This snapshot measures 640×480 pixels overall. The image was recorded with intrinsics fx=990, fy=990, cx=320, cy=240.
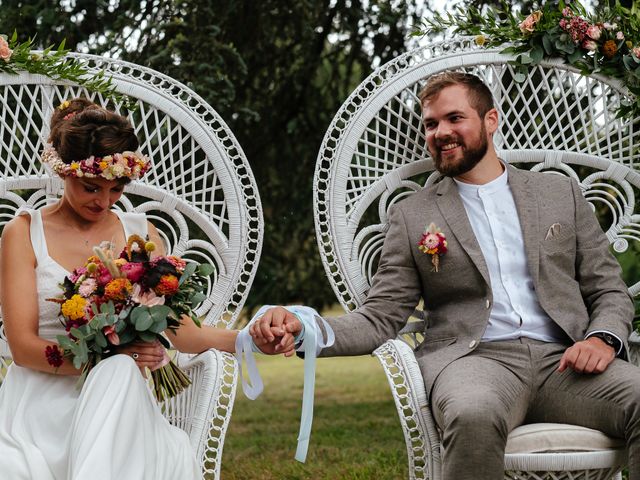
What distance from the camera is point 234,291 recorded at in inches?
145

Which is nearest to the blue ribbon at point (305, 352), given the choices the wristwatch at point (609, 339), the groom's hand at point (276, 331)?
the groom's hand at point (276, 331)

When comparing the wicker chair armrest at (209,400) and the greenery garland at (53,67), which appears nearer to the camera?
the wicker chair armrest at (209,400)

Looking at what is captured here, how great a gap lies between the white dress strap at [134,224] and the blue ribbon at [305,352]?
0.51 meters

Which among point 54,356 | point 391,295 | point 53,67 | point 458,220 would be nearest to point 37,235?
point 54,356

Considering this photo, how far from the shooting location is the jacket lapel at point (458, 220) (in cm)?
343

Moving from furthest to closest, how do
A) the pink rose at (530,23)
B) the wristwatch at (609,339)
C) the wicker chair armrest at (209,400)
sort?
1. the pink rose at (530,23)
2. the wristwatch at (609,339)
3. the wicker chair armrest at (209,400)

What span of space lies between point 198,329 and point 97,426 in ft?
2.47

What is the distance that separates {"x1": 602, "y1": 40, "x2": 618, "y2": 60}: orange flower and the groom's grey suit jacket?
0.59 metres

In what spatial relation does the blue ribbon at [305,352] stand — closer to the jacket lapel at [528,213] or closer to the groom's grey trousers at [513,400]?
the groom's grey trousers at [513,400]

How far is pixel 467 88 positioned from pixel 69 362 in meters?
1.70

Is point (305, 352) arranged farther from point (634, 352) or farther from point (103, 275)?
point (634, 352)

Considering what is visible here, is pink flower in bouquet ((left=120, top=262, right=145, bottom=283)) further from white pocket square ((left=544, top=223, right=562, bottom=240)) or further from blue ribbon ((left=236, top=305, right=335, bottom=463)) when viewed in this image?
white pocket square ((left=544, top=223, right=562, bottom=240))

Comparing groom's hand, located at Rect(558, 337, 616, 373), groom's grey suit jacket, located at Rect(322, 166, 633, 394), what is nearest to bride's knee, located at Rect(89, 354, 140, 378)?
groom's grey suit jacket, located at Rect(322, 166, 633, 394)

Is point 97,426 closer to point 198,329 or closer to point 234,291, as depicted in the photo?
point 198,329
